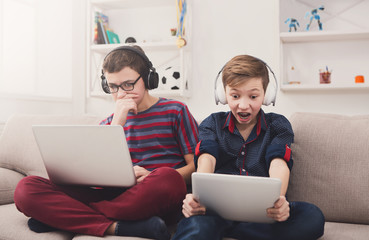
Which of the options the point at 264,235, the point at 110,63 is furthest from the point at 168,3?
the point at 264,235

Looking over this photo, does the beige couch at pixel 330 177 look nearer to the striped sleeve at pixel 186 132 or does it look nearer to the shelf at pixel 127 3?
the striped sleeve at pixel 186 132

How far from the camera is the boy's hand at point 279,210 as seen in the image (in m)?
0.88

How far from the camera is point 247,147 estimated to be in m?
1.27

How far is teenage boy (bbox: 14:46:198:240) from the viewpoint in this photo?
1.06 m

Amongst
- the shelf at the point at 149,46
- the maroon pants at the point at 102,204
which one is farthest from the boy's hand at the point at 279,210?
the shelf at the point at 149,46

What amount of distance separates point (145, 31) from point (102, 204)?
6.38ft

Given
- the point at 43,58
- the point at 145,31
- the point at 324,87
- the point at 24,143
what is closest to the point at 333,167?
the point at 324,87

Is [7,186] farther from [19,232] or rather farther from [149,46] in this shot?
[149,46]

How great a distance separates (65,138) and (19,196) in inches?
9.6

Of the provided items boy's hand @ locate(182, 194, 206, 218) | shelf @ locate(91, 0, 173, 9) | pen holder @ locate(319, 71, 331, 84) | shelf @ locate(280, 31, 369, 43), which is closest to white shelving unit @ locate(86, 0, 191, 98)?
Answer: shelf @ locate(91, 0, 173, 9)

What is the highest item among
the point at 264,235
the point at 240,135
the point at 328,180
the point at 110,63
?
the point at 110,63

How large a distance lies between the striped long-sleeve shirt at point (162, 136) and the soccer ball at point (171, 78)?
Answer: 3.78ft

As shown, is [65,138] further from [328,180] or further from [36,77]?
[36,77]

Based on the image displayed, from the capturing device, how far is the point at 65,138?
107cm
